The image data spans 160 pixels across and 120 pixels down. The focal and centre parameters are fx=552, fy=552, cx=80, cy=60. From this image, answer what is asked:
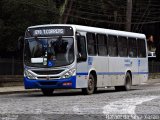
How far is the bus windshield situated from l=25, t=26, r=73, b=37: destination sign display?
0.20 m

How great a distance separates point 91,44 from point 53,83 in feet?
9.45

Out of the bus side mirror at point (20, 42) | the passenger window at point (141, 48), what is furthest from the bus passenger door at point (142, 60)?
the bus side mirror at point (20, 42)

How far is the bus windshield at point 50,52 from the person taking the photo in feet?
80.0

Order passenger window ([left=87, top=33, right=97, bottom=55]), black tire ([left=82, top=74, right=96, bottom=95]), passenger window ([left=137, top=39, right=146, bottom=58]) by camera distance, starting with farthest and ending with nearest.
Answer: passenger window ([left=137, top=39, right=146, bottom=58])
passenger window ([left=87, top=33, right=97, bottom=55])
black tire ([left=82, top=74, right=96, bottom=95])

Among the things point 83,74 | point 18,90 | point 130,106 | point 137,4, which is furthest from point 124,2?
point 130,106

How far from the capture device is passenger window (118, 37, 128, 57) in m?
29.3

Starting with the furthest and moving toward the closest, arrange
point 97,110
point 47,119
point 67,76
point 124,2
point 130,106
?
point 124,2 < point 67,76 < point 130,106 < point 97,110 < point 47,119

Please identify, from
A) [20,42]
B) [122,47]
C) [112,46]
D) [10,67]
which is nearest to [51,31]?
[20,42]

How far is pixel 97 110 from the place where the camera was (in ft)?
52.2

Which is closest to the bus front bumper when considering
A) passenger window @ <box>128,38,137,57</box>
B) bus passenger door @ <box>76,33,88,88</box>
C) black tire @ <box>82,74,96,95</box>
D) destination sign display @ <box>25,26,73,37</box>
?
bus passenger door @ <box>76,33,88,88</box>

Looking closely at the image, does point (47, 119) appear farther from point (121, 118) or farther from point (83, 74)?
point (83, 74)

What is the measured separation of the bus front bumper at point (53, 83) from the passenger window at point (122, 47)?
557 centimetres

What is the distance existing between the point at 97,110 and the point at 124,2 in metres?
37.4

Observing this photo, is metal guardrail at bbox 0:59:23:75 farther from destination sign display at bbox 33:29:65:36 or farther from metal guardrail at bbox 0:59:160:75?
destination sign display at bbox 33:29:65:36
